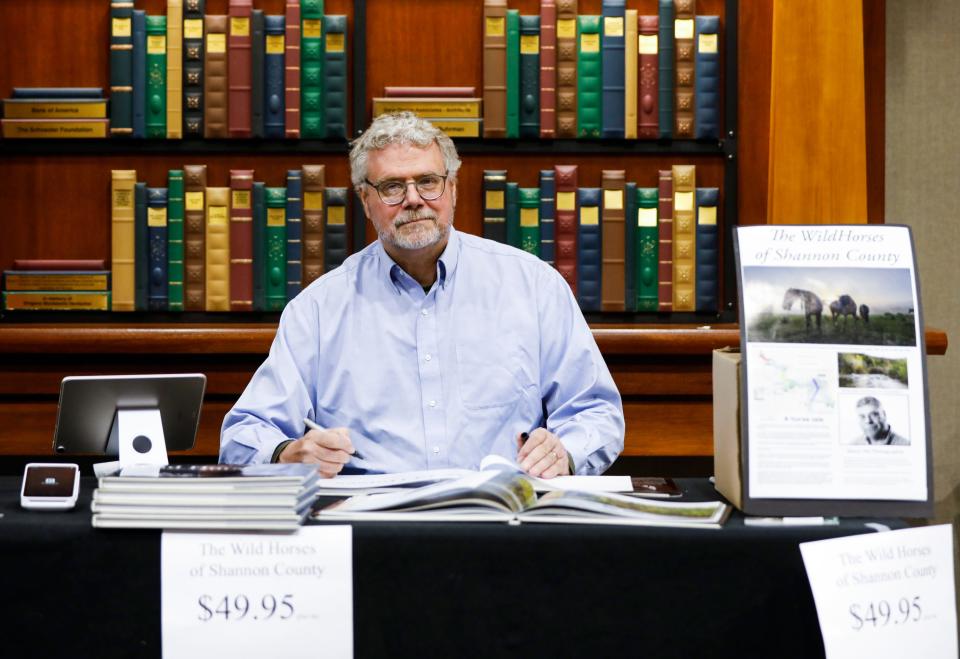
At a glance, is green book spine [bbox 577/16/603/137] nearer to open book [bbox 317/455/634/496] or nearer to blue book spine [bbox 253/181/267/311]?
blue book spine [bbox 253/181/267/311]

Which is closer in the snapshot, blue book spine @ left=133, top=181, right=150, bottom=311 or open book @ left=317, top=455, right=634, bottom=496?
open book @ left=317, top=455, right=634, bottom=496

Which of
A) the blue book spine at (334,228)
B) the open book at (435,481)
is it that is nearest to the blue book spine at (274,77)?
the blue book spine at (334,228)

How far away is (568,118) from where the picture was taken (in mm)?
3326

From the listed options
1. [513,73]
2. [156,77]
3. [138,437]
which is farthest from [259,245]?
[138,437]

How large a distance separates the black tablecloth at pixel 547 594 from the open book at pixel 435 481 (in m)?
0.19

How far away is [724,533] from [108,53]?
2.90 m

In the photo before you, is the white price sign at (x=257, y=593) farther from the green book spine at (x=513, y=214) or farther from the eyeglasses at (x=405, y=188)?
the green book spine at (x=513, y=214)

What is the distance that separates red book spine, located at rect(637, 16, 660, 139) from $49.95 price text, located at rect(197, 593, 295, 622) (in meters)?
2.48

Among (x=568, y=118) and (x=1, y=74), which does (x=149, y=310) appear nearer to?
(x=1, y=74)

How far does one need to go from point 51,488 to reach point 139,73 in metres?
2.28

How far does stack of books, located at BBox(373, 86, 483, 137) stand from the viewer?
331cm

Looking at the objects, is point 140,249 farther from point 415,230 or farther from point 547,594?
point 547,594

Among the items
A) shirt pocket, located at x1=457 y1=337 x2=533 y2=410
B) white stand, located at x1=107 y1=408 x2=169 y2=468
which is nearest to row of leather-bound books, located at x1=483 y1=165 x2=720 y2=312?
shirt pocket, located at x1=457 y1=337 x2=533 y2=410

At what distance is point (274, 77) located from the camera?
3.30m
